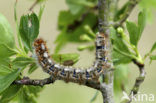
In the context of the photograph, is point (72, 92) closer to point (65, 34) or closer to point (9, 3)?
point (65, 34)

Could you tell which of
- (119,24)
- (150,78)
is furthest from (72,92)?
(119,24)

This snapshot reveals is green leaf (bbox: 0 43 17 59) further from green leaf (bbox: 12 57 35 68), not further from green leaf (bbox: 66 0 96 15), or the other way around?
green leaf (bbox: 66 0 96 15)

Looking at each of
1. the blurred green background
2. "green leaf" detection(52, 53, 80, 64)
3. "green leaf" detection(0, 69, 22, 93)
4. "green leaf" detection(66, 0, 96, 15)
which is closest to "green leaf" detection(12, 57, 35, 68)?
"green leaf" detection(0, 69, 22, 93)

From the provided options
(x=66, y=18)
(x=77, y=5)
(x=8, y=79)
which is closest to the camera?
(x=8, y=79)

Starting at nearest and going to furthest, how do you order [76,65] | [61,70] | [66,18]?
1. [61,70]
2. [66,18]
3. [76,65]

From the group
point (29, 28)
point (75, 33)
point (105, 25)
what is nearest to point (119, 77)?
point (75, 33)

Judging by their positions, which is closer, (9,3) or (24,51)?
(24,51)

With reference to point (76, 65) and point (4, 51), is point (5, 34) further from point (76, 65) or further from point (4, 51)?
point (76, 65)
